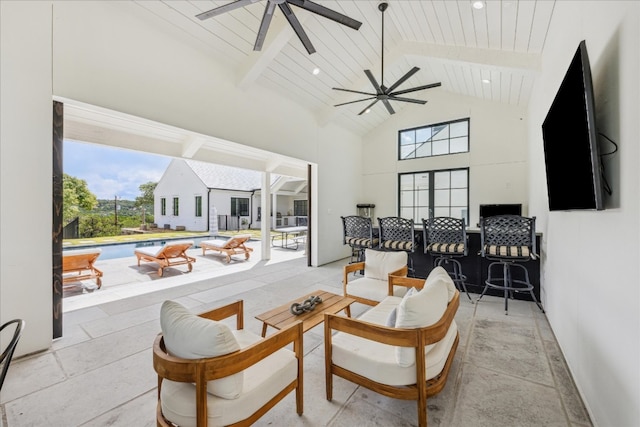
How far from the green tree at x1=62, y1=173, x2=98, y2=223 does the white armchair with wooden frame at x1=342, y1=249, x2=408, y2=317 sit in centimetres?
1508

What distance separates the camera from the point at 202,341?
1.27 m

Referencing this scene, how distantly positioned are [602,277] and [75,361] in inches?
164

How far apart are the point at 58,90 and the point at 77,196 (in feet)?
47.0

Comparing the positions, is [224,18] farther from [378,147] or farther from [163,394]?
[378,147]

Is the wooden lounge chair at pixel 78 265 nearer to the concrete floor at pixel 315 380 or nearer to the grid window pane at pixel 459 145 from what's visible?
the concrete floor at pixel 315 380

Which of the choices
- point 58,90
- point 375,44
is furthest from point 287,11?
point 375,44

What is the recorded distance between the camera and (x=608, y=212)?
1.52m

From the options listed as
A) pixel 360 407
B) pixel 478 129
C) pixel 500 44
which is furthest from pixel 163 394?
pixel 478 129

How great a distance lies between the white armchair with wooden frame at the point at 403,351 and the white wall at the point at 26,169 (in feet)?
9.54

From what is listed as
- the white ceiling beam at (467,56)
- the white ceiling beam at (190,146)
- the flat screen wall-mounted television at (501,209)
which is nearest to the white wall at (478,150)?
the flat screen wall-mounted television at (501,209)

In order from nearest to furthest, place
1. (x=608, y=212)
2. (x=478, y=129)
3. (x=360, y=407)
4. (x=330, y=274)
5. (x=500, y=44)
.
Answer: (x=608, y=212) < (x=360, y=407) < (x=500, y=44) < (x=330, y=274) < (x=478, y=129)

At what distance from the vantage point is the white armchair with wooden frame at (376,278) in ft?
10.1

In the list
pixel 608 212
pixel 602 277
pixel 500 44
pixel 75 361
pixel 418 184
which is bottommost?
pixel 75 361

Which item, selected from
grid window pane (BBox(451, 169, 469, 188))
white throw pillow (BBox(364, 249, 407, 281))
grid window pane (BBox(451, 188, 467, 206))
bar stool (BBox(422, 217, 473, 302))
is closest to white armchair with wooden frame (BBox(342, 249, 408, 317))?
white throw pillow (BBox(364, 249, 407, 281))
